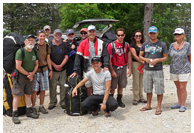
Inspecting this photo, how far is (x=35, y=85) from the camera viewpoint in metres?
4.80

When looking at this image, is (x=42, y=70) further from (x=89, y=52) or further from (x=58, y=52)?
(x=89, y=52)

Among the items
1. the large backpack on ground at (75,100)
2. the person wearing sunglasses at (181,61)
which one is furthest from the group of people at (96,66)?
the large backpack on ground at (75,100)

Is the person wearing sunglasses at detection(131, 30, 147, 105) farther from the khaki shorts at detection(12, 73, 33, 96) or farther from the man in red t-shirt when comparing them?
the khaki shorts at detection(12, 73, 33, 96)

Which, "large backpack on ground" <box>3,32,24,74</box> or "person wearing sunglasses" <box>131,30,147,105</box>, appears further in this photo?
"person wearing sunglasses" <box>131,30,147,105</box>

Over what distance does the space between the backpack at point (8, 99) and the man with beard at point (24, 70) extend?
328mm

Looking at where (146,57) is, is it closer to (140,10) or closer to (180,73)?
(180,73)

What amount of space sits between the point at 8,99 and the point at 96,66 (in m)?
2.26

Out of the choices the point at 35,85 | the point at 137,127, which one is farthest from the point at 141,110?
the point at 35,85

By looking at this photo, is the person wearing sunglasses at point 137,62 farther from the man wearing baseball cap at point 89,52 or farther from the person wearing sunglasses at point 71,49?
the person wearing sunglasses at point 71,49

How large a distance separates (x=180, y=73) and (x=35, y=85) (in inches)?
135

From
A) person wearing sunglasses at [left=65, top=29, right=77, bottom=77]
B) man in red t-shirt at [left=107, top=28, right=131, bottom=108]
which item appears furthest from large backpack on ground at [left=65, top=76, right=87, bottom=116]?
man in red t-shirt at [left=107, top=28, right=131, bottom=108]

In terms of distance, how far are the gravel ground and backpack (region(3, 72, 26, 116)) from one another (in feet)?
0.57

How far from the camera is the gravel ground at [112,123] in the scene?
4.05 meters

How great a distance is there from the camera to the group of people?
4523 mm
